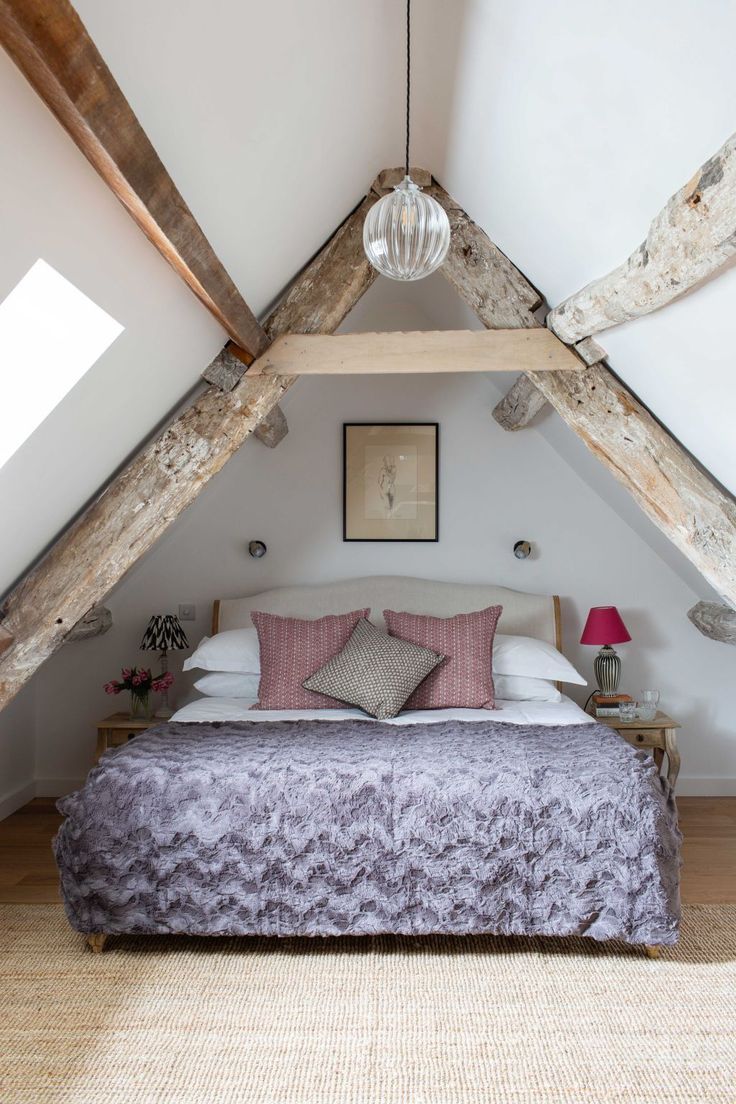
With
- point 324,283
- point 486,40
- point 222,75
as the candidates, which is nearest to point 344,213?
point 324,283

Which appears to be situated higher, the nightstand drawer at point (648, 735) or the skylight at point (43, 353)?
the skylight at point (43, 353)

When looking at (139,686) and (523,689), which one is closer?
(523,689)

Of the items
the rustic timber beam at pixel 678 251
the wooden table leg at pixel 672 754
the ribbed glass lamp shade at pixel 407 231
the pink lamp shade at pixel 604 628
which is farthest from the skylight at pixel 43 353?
the wooden table leg at pixel 672 754

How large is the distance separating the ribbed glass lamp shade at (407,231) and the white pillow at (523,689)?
84.7 inches

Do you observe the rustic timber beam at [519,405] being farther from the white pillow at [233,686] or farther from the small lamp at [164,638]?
the small lamp at [164,638]

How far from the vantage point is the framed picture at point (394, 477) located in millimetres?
4574

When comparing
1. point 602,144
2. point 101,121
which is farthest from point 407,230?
point 101,121

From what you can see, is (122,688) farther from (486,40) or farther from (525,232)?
(486,40)

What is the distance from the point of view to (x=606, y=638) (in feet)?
13.5

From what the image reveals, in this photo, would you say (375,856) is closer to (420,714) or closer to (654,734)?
(420,714)

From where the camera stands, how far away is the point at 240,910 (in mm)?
2725

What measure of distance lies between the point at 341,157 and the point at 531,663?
2.27 m

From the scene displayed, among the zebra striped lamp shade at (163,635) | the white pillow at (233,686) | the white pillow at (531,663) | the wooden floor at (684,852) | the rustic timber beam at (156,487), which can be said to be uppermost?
the rustic timber beam at (156,487)

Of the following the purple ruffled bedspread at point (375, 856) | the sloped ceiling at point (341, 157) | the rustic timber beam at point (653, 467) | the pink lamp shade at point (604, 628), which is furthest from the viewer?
the pink lamp shade at point (604, 628)
